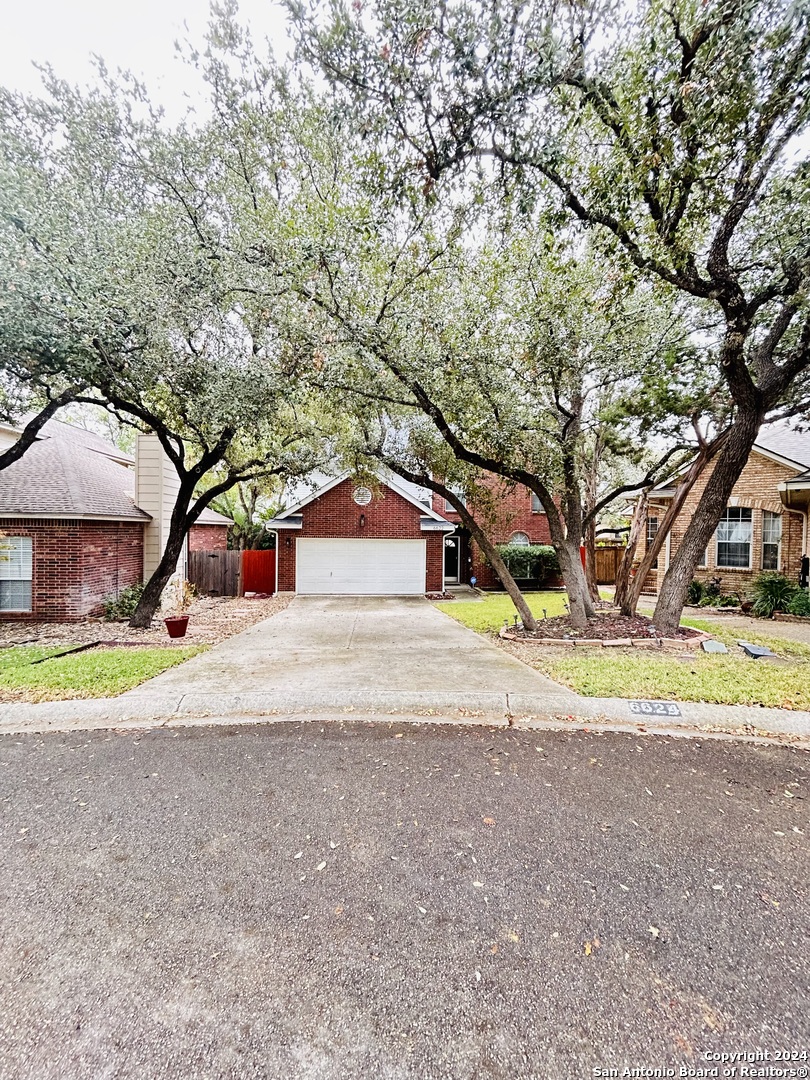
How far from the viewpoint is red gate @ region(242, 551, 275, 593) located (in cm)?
1688

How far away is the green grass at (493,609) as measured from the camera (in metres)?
11.4

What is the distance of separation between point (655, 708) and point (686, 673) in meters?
1.66

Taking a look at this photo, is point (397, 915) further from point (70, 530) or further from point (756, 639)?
point (70, 530)

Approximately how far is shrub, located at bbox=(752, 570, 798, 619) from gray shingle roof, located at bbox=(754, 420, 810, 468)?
291 cm

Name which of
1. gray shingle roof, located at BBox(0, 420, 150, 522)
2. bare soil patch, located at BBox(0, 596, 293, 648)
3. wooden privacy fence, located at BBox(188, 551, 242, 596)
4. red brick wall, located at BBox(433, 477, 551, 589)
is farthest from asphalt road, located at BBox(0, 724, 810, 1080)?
red brick wall, located at BBox(433, 477, 551, 589)

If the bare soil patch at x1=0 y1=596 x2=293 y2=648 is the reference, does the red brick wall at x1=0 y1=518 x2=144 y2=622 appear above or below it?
above

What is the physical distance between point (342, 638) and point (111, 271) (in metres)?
6.64

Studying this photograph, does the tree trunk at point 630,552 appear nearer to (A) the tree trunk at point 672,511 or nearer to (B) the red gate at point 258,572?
(A) the tree trunk at point 672,511

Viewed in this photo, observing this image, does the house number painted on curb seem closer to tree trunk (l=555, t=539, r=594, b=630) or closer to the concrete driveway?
the concrete driveway

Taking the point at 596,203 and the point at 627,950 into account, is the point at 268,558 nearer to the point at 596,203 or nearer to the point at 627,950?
the point at 596,203

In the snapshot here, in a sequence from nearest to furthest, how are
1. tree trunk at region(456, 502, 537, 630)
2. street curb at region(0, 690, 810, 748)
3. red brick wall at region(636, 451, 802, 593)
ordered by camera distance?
street curb at region(0, 690, 810, 748), tree trunk at region(456, 502, 537, 630), red brick wall at region(636, 451, 802, 593)

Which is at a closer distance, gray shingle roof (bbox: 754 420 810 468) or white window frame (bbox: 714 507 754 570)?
gray shingle roof (bbox: 754 420 810 468)

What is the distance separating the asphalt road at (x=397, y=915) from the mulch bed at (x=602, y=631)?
480 cm

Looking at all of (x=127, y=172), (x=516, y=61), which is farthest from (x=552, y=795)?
Answer: (x=127, y=172)
